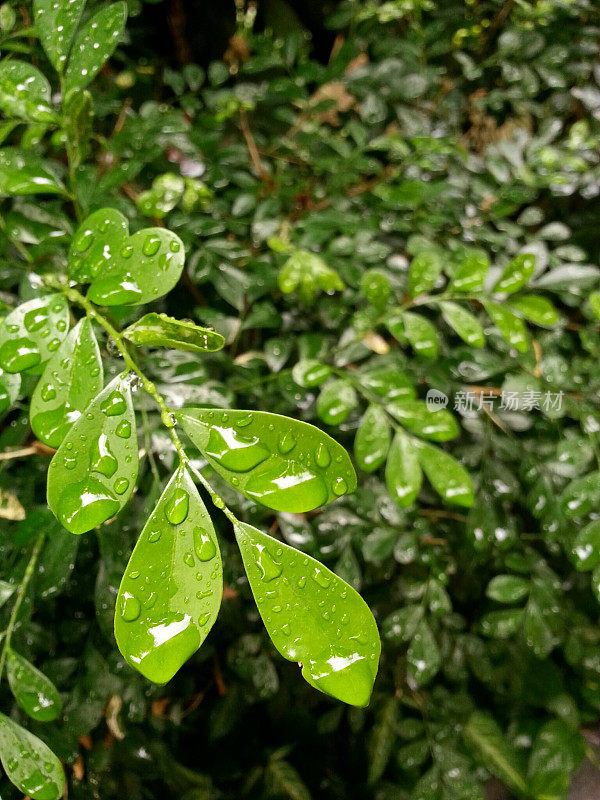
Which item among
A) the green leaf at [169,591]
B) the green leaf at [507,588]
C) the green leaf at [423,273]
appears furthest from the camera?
the green leaf at [507,588]

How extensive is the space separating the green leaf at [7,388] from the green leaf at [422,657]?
0.67m

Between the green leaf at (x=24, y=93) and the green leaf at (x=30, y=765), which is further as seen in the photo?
the green leaf at (x=24, y=93)

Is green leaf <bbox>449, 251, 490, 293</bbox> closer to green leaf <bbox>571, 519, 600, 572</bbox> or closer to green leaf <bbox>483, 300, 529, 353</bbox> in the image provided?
green leaf <bbox>483, 300, 529, 353</bbox>

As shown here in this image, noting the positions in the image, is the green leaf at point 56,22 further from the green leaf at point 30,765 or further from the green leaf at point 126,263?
the green leaf at point 30,765

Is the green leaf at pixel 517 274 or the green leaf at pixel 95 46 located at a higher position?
the green leaf at pixel 95 46

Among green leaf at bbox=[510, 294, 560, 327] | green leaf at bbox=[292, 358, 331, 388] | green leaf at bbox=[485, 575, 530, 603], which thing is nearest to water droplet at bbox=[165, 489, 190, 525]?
green leaf at bbox=[292, 358, 331, 388]

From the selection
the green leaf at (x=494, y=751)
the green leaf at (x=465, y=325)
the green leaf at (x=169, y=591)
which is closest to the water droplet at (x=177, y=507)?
the green leaf at (x=169, y=591)

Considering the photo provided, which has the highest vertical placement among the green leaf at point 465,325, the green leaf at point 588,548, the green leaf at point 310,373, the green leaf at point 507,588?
the green leaf at point 465,325

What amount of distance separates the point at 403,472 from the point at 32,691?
0.43m

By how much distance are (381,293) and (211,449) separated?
0.46 metres

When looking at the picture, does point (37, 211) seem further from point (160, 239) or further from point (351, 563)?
point (351, 563)

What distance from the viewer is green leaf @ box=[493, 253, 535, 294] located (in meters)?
0.70

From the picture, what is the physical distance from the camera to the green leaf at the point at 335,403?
0.65m

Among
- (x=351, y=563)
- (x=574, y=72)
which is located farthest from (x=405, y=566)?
(x=574, y=72)
